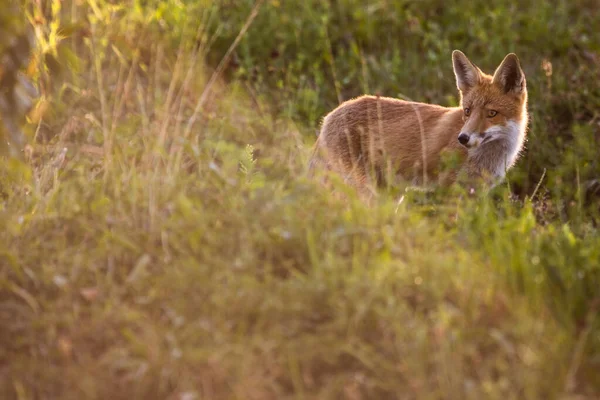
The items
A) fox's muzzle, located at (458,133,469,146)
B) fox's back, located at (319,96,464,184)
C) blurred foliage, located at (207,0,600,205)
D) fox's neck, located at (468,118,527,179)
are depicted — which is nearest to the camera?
fox's muzzle, located at (458,133,469,146)

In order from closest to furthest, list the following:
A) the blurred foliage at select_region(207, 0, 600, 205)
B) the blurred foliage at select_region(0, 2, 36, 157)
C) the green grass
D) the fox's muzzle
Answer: the green grass → the blurred foliage at select_region(0, 2, 36, 157) → the fox's muzzle → the blurred foliage at select_region(207, 0, 600, 205)

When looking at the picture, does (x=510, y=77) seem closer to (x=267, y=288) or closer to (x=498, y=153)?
(x=498, y=153)

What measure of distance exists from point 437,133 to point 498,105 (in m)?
0.47

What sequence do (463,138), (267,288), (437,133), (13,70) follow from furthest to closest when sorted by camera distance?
(437,133), (463,138), (13,70), (267,288)

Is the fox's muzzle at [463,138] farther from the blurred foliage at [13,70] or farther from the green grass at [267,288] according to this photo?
the blurred foliage at [13,70]

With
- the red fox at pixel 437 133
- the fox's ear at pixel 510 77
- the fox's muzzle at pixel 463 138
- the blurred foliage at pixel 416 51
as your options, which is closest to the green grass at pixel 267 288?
the red fox at pixel 437 133

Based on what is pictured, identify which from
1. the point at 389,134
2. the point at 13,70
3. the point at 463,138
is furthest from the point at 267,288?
the point at 389,134

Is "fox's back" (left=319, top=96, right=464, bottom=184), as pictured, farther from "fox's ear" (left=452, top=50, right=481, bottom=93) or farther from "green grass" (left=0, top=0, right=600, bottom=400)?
"green grass" (left=0, top=0, right=600, bottom=400)

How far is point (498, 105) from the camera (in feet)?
19.0

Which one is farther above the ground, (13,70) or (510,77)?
(13,70)

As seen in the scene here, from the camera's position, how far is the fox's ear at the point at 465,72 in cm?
600

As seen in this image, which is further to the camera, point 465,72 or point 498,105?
point 465,72

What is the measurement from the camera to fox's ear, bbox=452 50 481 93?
19.7 ft

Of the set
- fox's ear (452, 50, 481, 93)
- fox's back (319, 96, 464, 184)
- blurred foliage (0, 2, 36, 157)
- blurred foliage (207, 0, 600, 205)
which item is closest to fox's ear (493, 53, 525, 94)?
fox's ear (452, 50, 481, 93)
